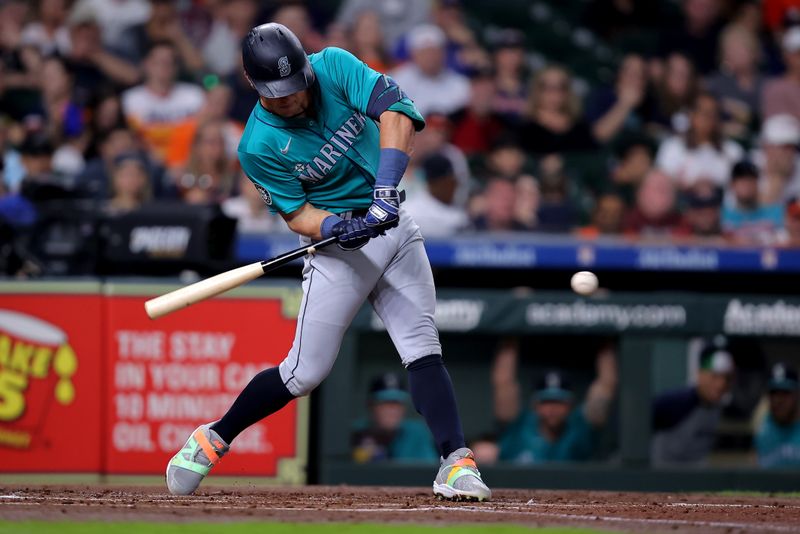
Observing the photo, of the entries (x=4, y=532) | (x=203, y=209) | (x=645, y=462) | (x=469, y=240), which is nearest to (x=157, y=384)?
(x=203, y=209)

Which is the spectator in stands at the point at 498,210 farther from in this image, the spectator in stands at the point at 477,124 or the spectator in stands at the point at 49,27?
the spectator in stands at the point at 49,27

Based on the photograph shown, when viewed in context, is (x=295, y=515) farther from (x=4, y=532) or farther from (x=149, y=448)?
(x=149, y=448)

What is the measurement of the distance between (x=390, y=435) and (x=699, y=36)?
19.2ft

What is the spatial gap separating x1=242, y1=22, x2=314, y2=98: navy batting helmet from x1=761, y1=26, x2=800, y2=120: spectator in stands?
7.16 metres

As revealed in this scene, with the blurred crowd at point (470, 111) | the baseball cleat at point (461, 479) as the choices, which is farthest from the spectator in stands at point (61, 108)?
the baseball cleat at point (461, 479)

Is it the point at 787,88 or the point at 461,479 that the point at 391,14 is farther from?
the point at 461,479

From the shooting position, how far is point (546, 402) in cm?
780

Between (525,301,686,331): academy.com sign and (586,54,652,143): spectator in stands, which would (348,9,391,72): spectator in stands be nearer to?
(586,54,652,143): spectator in stands

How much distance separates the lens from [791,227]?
Result: 921 cm

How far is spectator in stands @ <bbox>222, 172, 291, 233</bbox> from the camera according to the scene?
8805 mm

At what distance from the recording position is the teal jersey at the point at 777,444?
7793 millimetres

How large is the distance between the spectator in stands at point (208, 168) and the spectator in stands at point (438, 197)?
135 centimetres

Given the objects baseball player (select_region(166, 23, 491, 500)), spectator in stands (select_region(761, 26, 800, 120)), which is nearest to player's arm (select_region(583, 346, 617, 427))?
baseball player (select_region(166, 23, 491, 500))

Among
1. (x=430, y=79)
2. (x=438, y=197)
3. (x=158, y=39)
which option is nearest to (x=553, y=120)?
(x=430, y=79)
